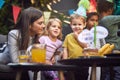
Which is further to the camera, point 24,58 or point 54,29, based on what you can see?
point 54,29

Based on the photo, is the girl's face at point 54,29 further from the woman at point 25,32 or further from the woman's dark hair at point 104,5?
the woman at point 25,32

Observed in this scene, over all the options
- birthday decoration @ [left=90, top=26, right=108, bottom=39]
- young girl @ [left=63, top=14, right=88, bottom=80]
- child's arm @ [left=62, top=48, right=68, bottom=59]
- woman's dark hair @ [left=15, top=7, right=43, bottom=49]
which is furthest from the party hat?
birthday decoration @ [left=90, top=26, right=108, bottom=39]

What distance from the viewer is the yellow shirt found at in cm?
436

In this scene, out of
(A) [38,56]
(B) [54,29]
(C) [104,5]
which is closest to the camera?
(A) [38,56]

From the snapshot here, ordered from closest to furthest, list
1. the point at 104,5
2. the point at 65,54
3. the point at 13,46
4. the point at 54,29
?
the point at 13,46 → the point at 104,5 → the point at 65,54 → the point at 54,29

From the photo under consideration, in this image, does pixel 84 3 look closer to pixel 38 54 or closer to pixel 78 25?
pixel 78 25

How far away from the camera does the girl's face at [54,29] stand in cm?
455

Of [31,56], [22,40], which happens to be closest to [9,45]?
[22,40]

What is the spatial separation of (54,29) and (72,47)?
0.32 m

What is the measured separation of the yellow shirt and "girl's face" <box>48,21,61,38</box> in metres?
0.16

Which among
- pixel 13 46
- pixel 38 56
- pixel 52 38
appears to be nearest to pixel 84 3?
pixel 52 38

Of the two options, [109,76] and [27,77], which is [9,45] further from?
[109,76]

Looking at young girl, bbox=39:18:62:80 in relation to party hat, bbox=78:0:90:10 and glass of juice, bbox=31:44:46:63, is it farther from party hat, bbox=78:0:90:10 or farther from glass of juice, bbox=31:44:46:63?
Answer: glass of juice, bbox=31:44:46:63

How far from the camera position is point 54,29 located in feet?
15.0
